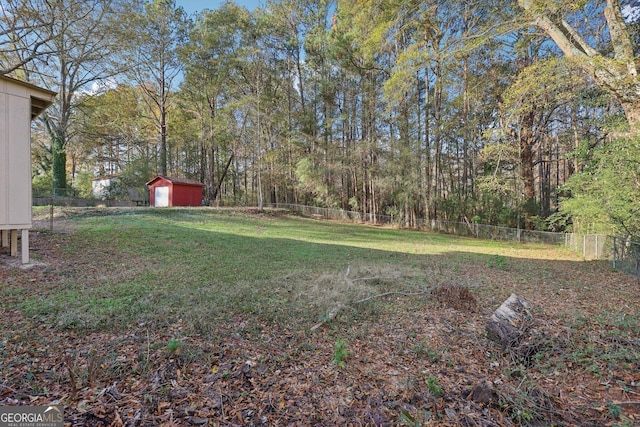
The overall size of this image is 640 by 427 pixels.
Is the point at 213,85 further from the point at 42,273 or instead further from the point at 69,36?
the point at 42,273

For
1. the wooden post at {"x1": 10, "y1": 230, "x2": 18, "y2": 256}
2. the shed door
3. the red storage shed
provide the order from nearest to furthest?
1. the wooden post at {"x1": 10, "y1": 230, "x2": 18, "y2": 256}
2. the red storage shed
3. the shed door

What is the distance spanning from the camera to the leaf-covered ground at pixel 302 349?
2078mm

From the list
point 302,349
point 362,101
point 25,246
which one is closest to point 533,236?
point 362,101

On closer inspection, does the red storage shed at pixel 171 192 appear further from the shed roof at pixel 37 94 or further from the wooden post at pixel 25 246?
the wooden post at pixel 25 246

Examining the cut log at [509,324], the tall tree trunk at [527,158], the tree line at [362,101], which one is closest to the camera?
the cut log at [509,324]

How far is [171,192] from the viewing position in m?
20.3

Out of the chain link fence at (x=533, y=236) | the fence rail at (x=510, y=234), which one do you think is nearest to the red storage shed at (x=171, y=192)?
the fence rail at (x=510, y=234)

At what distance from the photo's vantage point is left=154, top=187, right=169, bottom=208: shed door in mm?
20536

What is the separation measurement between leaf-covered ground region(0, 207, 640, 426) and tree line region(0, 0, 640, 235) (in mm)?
6158

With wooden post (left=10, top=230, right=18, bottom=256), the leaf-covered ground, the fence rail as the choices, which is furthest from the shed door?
the leaf-covered ground

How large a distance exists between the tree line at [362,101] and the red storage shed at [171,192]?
3827 millimetres

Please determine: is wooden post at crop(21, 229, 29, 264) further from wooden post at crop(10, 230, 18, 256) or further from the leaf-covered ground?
wooden post at crop(10, 230, 18, 256)

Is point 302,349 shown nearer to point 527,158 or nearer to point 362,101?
point 527,158

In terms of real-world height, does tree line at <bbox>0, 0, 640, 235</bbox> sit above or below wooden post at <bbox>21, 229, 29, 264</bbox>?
above
